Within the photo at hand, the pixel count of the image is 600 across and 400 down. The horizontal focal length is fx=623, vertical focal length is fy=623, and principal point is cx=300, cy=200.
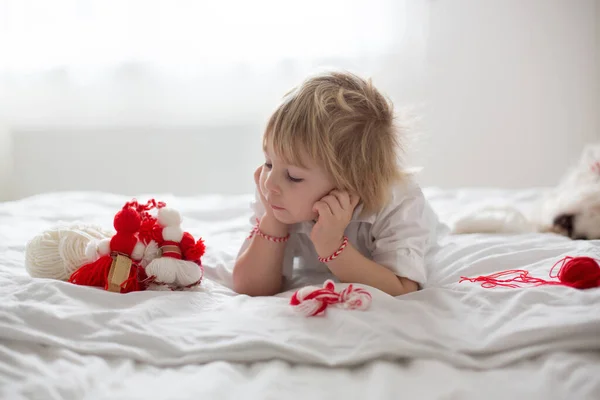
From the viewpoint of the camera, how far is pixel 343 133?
1.16 metres

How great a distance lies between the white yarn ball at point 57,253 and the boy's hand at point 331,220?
1.48 ft

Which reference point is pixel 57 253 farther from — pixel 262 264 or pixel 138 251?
pixel 262 264

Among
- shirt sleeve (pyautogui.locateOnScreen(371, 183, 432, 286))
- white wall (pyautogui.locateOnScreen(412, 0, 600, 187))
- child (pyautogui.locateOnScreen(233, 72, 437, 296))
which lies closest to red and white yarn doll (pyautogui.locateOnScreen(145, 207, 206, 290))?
child (pyautogui.locateOnScreen(233, 72, 437, 296))

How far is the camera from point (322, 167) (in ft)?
3.80

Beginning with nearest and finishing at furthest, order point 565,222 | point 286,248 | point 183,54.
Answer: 1. point 286,248
2. point 565,222
3. point 183,54

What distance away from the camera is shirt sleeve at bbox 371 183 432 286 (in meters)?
1.22

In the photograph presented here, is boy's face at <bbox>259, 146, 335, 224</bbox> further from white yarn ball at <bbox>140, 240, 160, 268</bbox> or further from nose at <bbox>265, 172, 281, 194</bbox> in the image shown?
white yarn ball at <bbox>140, 240, 160, 268</bbox>

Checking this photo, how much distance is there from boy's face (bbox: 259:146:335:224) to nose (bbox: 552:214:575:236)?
2.61 feet

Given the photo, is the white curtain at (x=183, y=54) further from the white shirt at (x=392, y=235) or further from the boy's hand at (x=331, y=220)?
the boy's hand at (x=331, y=220)

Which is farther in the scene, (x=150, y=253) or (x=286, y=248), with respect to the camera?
(x=286, y=248)

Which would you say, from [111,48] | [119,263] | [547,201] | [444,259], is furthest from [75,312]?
[111,48]

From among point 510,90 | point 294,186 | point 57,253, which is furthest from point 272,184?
point 510,90

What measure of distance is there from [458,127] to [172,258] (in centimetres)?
219

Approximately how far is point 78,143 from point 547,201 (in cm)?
220
